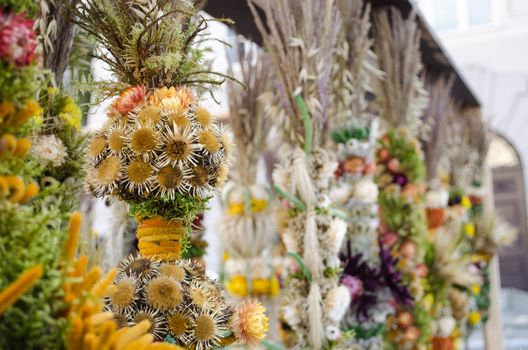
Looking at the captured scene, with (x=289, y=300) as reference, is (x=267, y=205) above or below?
above

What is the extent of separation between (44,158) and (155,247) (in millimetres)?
350

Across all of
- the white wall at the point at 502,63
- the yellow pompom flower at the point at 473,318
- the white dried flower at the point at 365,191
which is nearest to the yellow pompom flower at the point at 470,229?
the yellow pompom flower at the point at 473,318

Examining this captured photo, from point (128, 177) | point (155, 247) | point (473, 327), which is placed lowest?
point (473, 327)

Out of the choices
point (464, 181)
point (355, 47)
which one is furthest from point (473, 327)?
point (355, 47)

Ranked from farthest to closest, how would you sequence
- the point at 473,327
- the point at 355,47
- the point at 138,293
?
the point at 473,327, the point at 355,47, the point at 138,293

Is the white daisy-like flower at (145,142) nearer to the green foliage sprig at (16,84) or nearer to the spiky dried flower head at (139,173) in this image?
the spiky dried flower head at (139,173)

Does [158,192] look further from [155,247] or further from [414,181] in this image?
[414,181]

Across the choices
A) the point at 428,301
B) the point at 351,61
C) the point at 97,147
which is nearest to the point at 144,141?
the point at 97,147

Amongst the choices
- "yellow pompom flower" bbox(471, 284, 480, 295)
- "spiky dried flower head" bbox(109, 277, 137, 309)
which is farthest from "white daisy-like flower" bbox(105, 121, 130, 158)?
"yellow pompom flower" bbox(471, 284, 480, 295)

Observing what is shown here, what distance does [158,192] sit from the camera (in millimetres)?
1308

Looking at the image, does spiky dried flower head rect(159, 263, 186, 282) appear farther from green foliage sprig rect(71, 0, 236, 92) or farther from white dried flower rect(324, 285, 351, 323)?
white dried flower rect(324, 285, 351, 323)

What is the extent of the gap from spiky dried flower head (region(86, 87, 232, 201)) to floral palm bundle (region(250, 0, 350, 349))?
1.04 meters

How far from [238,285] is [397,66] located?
1347 millimetres

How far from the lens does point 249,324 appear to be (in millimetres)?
1322
